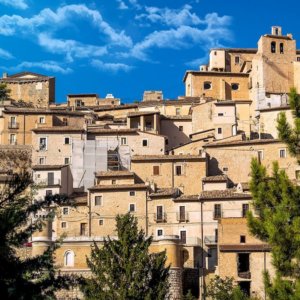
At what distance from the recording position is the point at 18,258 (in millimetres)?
14492

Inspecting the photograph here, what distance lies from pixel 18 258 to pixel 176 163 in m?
40.6

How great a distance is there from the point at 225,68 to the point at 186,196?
31.8 m

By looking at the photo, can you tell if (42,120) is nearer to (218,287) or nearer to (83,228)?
(83,228)

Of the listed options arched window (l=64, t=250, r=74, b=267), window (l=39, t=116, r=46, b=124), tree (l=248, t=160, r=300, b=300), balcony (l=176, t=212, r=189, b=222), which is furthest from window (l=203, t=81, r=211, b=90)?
tree (l=248, t=160, r=300, b=300)

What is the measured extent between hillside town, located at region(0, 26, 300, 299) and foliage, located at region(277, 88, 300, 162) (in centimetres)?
1783

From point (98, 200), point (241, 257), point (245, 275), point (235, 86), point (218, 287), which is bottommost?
point (218, 287)

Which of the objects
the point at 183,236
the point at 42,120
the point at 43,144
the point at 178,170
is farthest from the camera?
the point at 42,120

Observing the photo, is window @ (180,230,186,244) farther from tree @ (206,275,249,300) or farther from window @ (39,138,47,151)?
window @ (39,138,47,151)

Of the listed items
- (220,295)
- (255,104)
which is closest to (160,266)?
(220,295)

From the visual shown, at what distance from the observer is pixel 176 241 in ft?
143

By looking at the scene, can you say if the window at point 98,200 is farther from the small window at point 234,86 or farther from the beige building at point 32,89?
the beige building at point 32,89

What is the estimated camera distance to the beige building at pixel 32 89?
3113 inches

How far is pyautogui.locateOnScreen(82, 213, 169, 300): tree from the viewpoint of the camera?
1264 inches

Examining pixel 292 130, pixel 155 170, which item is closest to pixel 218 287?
pixel 155 170
